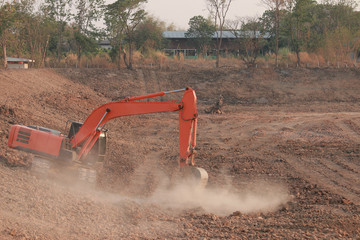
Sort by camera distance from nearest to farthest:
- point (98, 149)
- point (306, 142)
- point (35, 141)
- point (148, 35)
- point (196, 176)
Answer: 1. point (196, 176)
2. point (35, 141)
3. point (98, 149)
4. point (306, 142)
5. point (148, 35)

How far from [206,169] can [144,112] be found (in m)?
4.74

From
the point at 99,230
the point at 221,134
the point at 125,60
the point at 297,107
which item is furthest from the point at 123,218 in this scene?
the point at 125,60

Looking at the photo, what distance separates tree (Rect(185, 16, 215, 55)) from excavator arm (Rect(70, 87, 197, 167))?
41706 mm

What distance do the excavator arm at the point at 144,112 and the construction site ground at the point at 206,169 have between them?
936 millimetres

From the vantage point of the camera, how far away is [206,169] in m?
13.9

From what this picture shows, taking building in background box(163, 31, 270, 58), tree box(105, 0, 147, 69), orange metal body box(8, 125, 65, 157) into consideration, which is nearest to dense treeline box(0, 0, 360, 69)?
tree box(105, 0, 147, 69)

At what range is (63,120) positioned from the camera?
19922 mm

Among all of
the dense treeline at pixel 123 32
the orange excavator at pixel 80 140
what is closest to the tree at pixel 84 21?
the dense treeline at pixel 123 32

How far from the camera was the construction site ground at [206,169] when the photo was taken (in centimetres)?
791

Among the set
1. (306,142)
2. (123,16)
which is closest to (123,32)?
(123,16)

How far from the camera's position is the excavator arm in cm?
908

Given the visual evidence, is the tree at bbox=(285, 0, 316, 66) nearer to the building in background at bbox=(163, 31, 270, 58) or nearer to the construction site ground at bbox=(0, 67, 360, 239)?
the construction site ground at bbox=(0, 67, 360, 239)

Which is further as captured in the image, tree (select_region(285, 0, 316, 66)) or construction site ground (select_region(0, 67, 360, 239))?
tree (select_region(285, 0, 316, 66))

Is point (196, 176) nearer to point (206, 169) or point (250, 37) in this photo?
point (206, 169)
